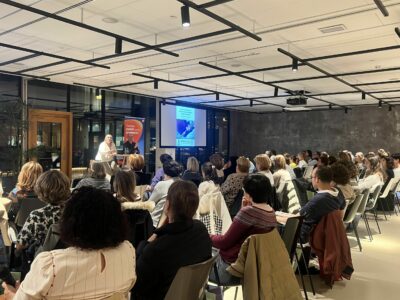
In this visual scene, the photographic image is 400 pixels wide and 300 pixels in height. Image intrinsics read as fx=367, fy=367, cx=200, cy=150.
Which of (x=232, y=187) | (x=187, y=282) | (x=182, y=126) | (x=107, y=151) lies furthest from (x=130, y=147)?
(x=187, y=282)

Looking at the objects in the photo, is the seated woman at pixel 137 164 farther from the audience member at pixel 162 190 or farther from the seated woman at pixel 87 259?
the seated woman at pixel 87 259

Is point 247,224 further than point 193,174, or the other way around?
point 193,174

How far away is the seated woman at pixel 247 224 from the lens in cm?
271

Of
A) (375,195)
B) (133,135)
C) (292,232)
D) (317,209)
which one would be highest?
(133,135)

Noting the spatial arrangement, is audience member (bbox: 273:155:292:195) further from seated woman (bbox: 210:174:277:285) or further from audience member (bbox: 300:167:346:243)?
seated woman (bbox: 210:174:277:285)

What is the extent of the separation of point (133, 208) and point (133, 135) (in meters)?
9.03

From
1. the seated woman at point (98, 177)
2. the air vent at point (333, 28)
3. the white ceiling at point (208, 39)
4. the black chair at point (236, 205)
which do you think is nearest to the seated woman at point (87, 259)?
the seated woman at point (98, 177)

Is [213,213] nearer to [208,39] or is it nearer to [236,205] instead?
[236,205]

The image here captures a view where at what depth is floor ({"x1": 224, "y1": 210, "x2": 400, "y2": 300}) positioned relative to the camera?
3.63 m

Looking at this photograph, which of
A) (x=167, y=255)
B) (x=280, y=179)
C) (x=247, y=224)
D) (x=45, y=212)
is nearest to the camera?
(x=167, y=255)

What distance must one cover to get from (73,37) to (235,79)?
4.35m

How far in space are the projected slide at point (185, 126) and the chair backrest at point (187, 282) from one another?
1150cm

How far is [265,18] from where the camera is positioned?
16.3 feet

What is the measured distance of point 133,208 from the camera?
10.3 ft
